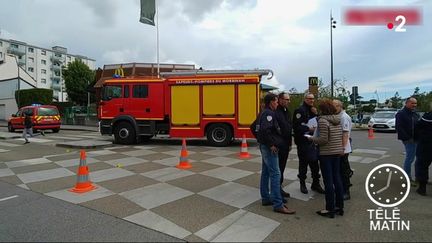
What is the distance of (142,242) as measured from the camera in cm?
382

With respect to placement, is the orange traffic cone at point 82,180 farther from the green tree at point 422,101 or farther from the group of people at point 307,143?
the green tree at point 422,101

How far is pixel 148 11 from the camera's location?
2091cm

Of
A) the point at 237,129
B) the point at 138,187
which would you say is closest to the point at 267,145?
the point at 138,187

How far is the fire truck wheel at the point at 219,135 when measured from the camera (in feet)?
41.7

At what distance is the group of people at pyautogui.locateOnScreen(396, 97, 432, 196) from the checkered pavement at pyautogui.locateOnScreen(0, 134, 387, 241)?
1998 millimetres

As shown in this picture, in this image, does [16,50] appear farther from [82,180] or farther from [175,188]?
[175,188]

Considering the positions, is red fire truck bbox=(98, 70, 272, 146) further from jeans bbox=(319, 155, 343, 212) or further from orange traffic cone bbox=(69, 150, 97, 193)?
jeans bbox=(319, 155, 343, 212)

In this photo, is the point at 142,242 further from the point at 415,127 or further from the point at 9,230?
the point at 415,127

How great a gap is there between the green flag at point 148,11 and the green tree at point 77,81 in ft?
91.2

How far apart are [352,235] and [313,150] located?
6.03 feet

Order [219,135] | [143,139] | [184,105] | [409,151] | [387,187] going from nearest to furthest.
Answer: [387,187] < [409,151] < [219,135] < [184,105] < [143,139]

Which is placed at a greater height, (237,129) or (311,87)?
(311,87)

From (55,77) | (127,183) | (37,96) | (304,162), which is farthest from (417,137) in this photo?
(55,77)

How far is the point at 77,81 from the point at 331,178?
153ft
